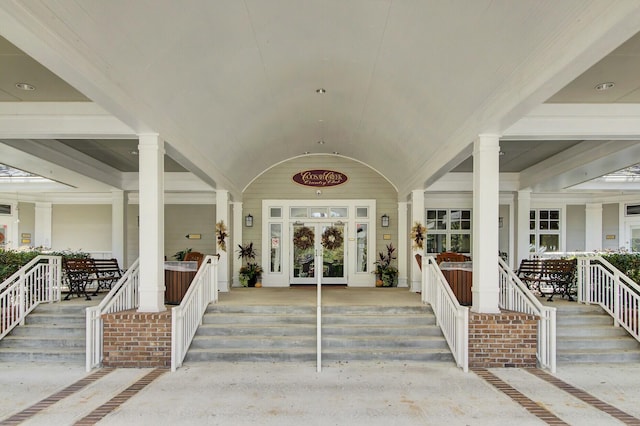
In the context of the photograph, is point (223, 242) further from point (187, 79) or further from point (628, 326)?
point (628, 326)

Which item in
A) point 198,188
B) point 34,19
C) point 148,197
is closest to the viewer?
point 34,19

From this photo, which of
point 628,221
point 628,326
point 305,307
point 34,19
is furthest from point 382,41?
point 628,221

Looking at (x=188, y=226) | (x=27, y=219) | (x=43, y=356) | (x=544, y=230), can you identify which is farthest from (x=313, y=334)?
(x=27, y=219)

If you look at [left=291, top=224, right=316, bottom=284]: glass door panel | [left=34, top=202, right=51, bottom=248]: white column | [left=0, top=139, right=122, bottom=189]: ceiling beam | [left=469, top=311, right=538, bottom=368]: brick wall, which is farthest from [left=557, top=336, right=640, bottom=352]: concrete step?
[left=34, top=202, right=51, bottom=248]: white column

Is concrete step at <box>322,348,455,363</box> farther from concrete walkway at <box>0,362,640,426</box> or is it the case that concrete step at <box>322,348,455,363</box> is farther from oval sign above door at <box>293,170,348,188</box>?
oval sign above door at <box>293,170,348,188</box>

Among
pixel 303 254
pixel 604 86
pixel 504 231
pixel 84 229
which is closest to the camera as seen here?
pixel 604 86

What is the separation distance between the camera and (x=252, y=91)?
7.26 meters

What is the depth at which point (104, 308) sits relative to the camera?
6.74 m

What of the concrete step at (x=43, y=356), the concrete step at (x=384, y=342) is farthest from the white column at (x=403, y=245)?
the concrete step at (x=43, y=356)

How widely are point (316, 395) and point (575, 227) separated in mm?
12585

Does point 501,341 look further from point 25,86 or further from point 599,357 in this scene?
point 25,86

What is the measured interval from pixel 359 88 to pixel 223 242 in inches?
214

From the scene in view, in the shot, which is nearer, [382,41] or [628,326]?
[382,41]

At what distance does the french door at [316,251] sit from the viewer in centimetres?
1356
